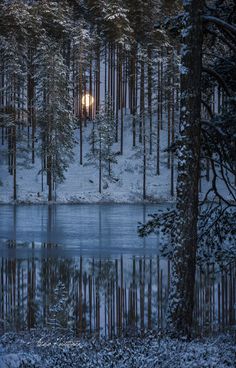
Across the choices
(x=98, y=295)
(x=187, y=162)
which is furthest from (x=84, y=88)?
(x=187, y=162)

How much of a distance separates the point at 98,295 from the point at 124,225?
18.1 metres

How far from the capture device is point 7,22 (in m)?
61.7

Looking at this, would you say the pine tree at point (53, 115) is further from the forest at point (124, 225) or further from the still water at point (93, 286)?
the still water at point (93, 286)

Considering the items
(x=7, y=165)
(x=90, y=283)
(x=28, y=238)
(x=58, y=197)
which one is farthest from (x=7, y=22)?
(x=90, y=283)

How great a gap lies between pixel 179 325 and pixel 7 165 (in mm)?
54148

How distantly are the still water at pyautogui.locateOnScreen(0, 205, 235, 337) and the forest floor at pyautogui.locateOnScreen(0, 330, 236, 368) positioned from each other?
5.41 ft

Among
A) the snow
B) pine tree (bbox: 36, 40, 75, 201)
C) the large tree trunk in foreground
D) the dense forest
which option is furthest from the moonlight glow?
the large tree trunk in foreground

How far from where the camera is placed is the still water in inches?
418

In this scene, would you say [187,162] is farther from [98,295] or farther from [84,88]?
[84,88]

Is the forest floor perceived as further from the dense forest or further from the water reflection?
the dense forest

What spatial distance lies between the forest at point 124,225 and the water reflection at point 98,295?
46 millimetres

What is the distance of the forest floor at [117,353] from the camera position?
619 cm

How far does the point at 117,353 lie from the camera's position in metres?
6.71

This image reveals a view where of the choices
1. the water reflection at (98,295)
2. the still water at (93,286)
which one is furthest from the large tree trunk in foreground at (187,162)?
the water reflection at (98,295)
